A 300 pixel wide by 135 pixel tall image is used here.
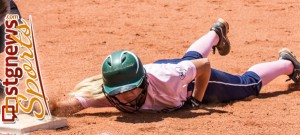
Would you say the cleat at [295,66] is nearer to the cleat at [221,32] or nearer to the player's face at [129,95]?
the cleat at [221,32]

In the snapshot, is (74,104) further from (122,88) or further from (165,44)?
(165,44)

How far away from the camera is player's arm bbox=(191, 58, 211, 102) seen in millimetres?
5559

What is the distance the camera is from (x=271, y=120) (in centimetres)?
528

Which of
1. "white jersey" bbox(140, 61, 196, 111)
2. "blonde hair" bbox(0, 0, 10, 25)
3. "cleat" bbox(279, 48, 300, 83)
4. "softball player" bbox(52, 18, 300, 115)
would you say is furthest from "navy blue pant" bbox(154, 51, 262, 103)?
"blonde hair" bbox(0, 0, 10, 25)

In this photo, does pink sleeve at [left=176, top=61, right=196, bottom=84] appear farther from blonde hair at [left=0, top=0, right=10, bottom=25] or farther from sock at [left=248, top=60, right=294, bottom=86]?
blonde hair at [left=0, top=0, right=10, bottom=25]

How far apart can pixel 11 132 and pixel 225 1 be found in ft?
24.9

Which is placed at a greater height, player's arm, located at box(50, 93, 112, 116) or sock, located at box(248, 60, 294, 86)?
sock, located at box(248, 60, 294, 86)

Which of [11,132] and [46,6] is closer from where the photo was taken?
[11,132]

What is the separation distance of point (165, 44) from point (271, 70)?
2.77 metres

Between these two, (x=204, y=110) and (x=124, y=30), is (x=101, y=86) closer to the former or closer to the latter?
(x=204, y=110)

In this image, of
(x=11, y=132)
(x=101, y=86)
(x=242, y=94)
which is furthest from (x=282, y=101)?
(x=11, y=132)

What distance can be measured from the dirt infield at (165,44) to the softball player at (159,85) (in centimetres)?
12

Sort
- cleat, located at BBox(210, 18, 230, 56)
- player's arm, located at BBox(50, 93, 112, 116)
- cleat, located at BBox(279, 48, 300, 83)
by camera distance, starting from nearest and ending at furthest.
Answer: player's arm, located at BBox(50, 93, 112, 116) < cleat, located at BBox(279, 48, 300, 83) < cleat, located at BBox(210, 18, 230, 56)

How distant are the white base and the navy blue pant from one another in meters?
1.37
